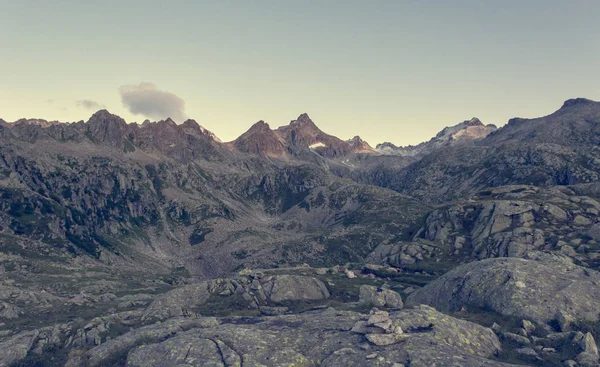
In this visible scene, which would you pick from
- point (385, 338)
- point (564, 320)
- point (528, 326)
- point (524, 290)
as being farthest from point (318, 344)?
point (524, 290)

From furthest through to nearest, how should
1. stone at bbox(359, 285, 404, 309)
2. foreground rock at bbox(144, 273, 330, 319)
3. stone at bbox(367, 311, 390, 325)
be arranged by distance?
foreground rock at bbox(144, 273, 330, 319) < stone at bbox(359, 285, 404, 309) < stone at bbox(367, 311, 390, 325)

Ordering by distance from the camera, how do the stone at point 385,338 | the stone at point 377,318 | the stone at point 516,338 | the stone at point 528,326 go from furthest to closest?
the stone at point 528,326 < the stone at point 516,338 < the stone at point 377,318 < the stone at point 385,338

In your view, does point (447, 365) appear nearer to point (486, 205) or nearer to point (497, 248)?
point (497, 248)

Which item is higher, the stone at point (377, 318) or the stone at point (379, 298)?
the stone at point (377, 318)

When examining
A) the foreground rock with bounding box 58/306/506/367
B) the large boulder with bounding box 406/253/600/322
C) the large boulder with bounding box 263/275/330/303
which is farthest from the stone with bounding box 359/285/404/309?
the large boulder with bounding box 263/275/330/303

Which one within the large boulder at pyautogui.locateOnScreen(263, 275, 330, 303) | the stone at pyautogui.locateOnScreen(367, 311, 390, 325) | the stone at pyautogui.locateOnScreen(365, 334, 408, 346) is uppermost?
the stone at pyautogui.locateOnScreen(367, 311, 390, 325)

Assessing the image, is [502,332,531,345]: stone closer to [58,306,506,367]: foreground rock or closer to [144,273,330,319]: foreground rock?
[58,306,506,367]: foreground rock

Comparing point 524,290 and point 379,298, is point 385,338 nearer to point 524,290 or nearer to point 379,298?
point 379,298

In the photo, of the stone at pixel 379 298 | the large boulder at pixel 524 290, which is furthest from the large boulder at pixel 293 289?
the large boulder at pixel 524 290

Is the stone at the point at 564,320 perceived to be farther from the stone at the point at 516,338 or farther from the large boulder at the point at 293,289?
the large boulder at the point at 293,289
